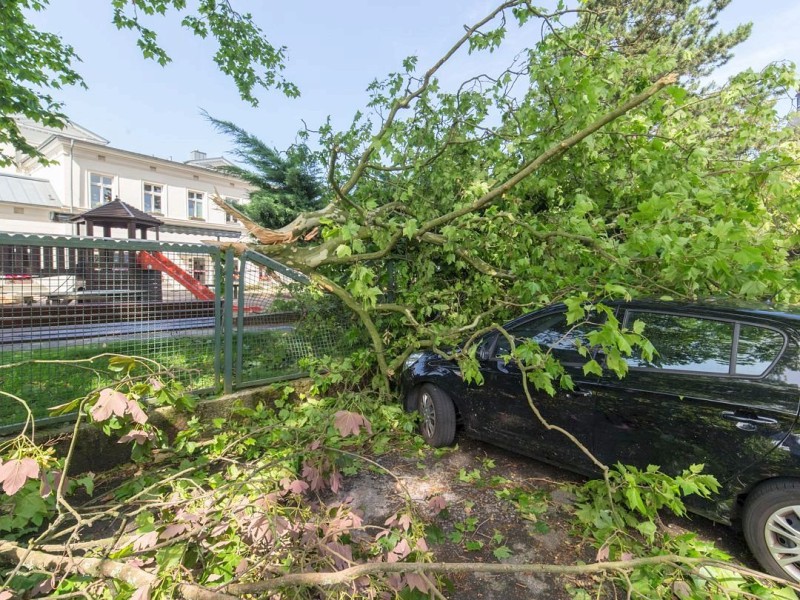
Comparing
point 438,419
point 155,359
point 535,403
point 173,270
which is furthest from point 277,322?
point 535,403

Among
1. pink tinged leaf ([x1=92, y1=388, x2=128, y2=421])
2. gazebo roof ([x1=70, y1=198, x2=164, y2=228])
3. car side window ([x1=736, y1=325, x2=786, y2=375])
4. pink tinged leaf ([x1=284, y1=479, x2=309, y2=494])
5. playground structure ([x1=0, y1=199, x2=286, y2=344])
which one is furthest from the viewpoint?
gazebo roof ([x1=70, y1=198, x2=164, y2=228])

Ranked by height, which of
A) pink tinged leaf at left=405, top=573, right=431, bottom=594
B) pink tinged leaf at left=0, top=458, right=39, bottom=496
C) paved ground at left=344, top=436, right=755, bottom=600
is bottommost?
paved ground at left=344, top=436, right=755, bottom=600

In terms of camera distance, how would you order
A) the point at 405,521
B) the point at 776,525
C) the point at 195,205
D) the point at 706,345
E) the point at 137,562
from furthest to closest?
the point at 195,205 < the point at 706,345 < the point at 776,525 < the point at 405,521 < the point at 137,562

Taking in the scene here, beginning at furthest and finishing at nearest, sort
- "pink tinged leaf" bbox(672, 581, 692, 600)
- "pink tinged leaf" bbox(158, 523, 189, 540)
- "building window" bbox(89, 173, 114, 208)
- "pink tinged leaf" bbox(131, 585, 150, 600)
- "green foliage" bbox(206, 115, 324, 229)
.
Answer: "building window" bbox(89, 173, 114, 208), "green foliage" bbox(206, 115, 324, 229), "pink tinged leaf" bbox(158, 523, 189, 540), "pink tinged leaf" bbox(672, 581, 692, 600), "pink tinged leaf" bbox(131, 585, 150, 600)

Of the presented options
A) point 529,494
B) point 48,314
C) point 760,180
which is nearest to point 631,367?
point 529,494

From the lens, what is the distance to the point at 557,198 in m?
5.23

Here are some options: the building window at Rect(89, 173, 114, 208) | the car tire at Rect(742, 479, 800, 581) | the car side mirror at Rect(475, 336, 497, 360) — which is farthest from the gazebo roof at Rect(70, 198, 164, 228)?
the car tire at Rect(742, 479, 800, 581)

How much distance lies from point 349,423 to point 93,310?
2.92 meters

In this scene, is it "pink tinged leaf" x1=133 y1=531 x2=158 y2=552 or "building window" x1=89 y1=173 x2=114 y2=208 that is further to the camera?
"building window" x1=89 y1=173 x2=114 y2=208

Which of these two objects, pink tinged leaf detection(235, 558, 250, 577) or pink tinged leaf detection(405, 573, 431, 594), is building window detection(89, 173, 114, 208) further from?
pink tinged leaf detection(405, 573, 431, 594)

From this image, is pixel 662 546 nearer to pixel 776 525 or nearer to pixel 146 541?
pixel 776 525

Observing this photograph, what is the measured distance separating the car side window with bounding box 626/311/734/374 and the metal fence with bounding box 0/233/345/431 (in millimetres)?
3335

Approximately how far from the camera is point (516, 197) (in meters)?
4.95

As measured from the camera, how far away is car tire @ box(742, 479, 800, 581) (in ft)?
7.77
